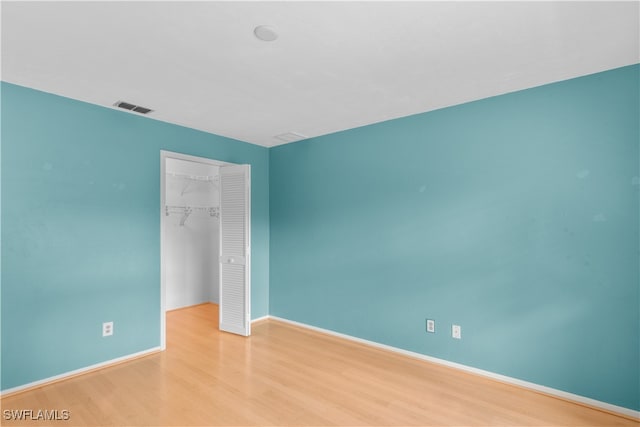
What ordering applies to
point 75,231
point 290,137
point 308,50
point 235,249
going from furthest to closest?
point 290,137, point 235,249, point 75,231, point 308,50

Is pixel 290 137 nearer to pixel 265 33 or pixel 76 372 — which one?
pixel 265 33

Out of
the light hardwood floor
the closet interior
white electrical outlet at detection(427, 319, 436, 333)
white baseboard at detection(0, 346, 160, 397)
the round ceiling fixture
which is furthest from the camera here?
the closet interior

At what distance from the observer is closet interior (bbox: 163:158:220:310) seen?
17.1 feet

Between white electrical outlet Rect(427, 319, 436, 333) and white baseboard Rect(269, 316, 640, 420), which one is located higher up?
white electrical outlet Rect(427, 319, 436, 333)

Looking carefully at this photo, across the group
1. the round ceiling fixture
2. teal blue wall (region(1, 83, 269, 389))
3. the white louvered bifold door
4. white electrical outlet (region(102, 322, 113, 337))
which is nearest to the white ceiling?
the round ceiling fixture

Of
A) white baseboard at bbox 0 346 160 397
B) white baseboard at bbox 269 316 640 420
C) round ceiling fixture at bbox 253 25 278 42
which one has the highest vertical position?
round ceiling fixture at bbox 253 25 278 42

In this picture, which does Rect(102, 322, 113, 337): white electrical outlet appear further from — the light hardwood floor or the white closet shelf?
the white closet shelf

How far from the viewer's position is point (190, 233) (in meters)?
5.46

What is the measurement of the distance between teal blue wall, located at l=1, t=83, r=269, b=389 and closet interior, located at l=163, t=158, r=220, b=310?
1.74m

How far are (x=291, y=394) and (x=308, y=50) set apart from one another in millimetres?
2531

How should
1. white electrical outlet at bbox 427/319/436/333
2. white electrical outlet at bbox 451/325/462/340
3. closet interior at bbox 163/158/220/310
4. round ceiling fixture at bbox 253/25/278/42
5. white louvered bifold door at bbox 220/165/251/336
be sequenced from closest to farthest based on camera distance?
round ceiling fixture at bbox 253/25/278/42, white electrical outlet at bbox 451/325/462/340, white electrical outlet at bbox 427/319/436/333, white louvered bifold door at bbox 220/165/251/336, closet interior at bbox 163/158/220/310

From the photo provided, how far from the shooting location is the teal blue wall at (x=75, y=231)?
2.64m

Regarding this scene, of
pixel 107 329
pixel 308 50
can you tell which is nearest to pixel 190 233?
pixel 107 329
